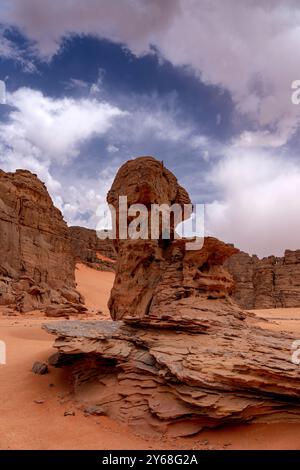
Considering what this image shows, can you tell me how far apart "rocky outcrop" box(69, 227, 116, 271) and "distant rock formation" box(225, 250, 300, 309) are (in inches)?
763

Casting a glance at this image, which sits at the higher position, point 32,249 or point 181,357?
point 32,249

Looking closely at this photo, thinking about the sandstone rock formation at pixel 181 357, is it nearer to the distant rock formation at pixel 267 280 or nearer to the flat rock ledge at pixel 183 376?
the flat rock ledge at pixel 183 376

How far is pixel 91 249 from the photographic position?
1809 inches

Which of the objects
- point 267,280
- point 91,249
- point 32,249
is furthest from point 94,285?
point 267,280

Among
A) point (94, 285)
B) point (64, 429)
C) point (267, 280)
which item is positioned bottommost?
point (94, 285)

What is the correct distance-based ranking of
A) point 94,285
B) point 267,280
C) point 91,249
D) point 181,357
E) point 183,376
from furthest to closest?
point 91,249 < point 94,285 < point 267,280 < point 181,357 < point 183,376

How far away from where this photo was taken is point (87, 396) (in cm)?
479

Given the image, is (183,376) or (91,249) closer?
(183,376)

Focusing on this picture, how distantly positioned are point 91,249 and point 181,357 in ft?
139

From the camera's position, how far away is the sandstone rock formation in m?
3.74

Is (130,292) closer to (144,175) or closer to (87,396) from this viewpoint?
(144,175)

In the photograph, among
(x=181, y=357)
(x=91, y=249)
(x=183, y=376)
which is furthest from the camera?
(x=91, y=249)

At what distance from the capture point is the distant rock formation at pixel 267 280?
25891 millimetres

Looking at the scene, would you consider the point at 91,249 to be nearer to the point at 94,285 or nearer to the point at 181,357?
the point at 94,285
